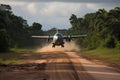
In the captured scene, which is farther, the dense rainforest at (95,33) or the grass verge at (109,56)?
the dense rainforest at (95,33)

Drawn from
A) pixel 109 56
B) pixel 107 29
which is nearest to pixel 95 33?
pixel 107 29

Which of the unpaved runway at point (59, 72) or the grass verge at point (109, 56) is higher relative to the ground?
the grass verge at point (109, 56)

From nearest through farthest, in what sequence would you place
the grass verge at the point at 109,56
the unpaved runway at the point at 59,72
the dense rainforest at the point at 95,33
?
1. the unpaved runway at the point at 59,72
2. the grass verge at the point at 109,56
3. the dense rainforest at the point at 95,33

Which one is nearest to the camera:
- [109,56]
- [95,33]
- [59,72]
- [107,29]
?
[59,72]

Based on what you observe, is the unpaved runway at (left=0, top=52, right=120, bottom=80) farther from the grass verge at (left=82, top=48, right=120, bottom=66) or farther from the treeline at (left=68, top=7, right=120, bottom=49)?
the treeline at (left=68, top=7, right=120, bottom=49)

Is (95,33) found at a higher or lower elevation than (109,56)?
higher

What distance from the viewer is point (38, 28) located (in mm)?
139750

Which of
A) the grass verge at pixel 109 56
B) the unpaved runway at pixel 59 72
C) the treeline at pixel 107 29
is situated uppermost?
the treeline at pixel 107 29

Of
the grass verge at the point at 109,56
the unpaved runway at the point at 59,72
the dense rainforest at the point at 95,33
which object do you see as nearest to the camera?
the unpaved runway at the point at 59,72

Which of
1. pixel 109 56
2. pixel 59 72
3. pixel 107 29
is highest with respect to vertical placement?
pixel 107 29

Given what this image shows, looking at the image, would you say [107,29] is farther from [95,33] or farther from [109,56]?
[109,56]

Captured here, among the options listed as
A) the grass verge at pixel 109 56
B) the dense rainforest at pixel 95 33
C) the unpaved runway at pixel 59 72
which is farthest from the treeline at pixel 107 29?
the unpaved runway at pixel 59 72

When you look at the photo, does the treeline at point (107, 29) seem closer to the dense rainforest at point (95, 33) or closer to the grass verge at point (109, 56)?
the dense rainforest at point (95, 33)

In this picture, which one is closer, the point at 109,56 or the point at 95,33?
the point at 109,56
